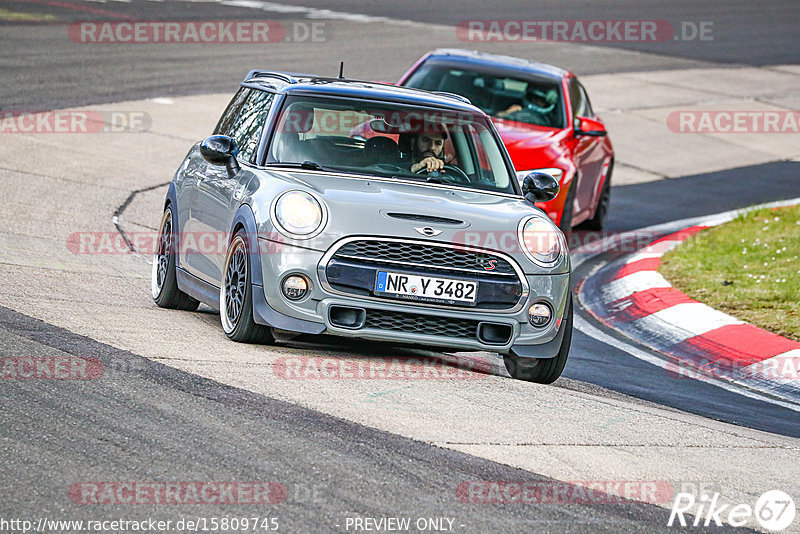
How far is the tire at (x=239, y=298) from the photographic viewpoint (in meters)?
7.21

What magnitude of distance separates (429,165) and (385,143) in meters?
0.30

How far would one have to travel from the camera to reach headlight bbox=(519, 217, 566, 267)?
7281mm

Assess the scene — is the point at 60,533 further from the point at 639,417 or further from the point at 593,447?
the point at 639,417

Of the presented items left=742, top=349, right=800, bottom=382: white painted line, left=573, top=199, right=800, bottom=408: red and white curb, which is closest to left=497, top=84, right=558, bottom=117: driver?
left=573, top=199, right=800, bottom=408: red and white curb

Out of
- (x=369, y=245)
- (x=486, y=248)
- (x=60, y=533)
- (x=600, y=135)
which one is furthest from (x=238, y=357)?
(x=600, y=135)

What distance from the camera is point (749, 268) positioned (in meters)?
12.0

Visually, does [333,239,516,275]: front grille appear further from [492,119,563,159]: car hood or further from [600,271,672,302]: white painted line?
[492,119,563,159]: car hood

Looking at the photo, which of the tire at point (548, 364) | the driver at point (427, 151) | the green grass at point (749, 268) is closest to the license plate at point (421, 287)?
the tire at point (548, 364)

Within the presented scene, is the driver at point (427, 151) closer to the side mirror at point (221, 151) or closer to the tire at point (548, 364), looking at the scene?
the side mirror at point (221, 151)

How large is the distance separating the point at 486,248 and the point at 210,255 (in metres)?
1.83

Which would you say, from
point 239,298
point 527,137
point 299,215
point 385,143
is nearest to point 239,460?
point 299,215

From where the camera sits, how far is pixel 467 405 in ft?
21.0

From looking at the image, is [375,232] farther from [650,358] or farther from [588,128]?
[588,128]

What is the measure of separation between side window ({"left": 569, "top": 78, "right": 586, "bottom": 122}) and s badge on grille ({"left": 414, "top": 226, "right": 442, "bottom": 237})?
21.9ft
